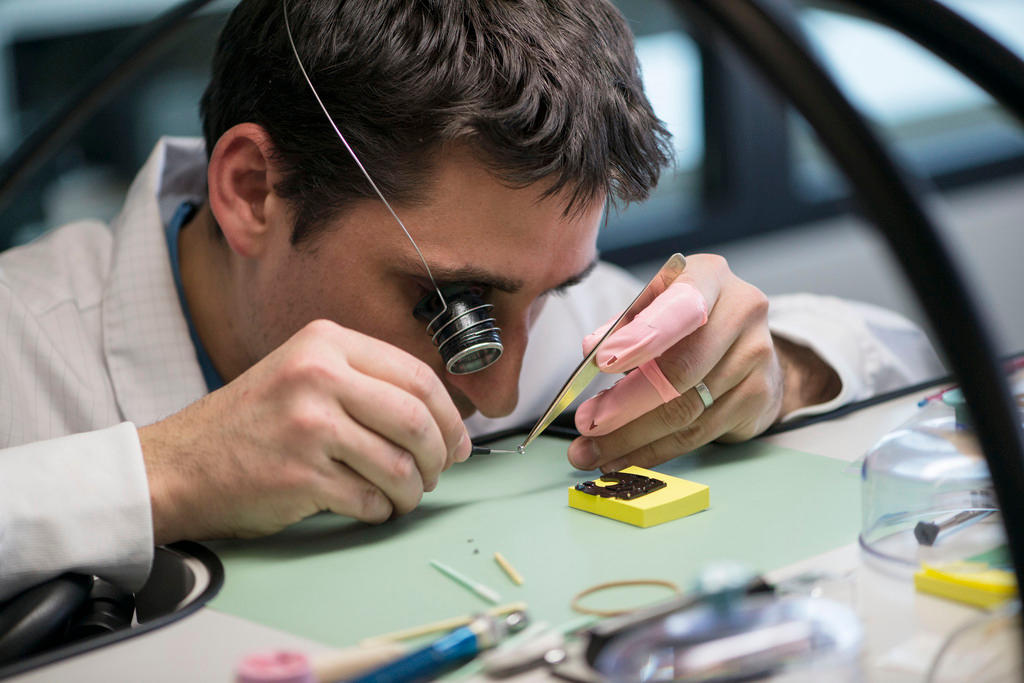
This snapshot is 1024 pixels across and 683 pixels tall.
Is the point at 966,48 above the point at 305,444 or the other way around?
above

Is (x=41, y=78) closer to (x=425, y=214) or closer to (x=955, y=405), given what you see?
(x=425, y=214)

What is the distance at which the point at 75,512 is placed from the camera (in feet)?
2.96

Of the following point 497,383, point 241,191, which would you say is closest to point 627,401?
point 497,383

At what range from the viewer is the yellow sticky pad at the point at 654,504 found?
966 millimetres

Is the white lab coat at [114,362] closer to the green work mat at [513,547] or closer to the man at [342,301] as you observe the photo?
the man at [342,301]

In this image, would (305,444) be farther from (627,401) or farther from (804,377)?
(804,377)

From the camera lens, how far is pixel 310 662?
621 mm

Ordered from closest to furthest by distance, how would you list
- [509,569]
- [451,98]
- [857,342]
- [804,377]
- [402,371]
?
[509,569]
[402,371]
[451,98]
[804,377]
[857,342]

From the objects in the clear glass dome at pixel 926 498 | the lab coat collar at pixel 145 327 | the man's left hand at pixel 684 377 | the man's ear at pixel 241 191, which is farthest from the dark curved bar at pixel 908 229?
the lab coat collar at pixel 145 327

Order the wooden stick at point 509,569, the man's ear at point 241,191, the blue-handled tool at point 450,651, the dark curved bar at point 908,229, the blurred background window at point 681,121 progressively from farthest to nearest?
the blurred background window at point 681,121, the man's ear at point 241,191, the wooden stick at point 509,569, the blue-handled tool at point 450,651, the dark curved bar at point 908,229

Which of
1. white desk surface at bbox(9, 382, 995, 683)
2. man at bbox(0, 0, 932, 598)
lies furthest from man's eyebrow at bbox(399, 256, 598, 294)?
white desk surface at bbox(9, 382, 995, 683)

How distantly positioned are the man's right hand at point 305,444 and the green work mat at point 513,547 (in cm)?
5

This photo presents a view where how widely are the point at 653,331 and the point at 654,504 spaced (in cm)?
20

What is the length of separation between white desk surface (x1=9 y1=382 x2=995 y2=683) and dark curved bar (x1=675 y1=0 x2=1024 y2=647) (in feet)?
0.55
